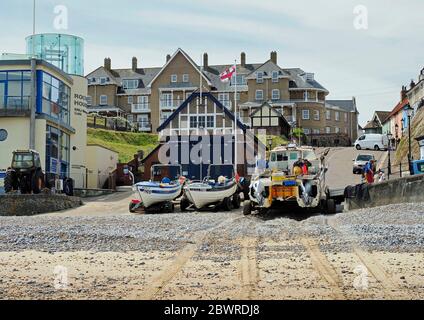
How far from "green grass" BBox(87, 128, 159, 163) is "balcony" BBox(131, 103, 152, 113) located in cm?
1369

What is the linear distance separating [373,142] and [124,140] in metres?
26.2

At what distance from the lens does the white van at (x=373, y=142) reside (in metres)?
65.1

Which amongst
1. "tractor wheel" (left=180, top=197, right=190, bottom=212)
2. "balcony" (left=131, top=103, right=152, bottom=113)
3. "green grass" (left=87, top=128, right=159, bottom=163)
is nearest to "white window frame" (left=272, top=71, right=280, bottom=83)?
"balcony" (left=131, top=103, right=152, bottom=113)

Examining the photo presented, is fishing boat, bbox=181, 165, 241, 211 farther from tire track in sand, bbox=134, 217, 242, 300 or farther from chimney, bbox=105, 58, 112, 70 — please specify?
chimney, bbox=105, 58, 112, 70

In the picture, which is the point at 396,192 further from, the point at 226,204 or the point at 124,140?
the point at 124,140

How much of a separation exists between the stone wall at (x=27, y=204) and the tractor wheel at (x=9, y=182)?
7.75ft

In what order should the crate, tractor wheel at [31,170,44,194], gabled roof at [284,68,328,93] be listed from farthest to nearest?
gabled roof at [284,68,328,93] < tractor wheel at [31,170,44,194] < the crate

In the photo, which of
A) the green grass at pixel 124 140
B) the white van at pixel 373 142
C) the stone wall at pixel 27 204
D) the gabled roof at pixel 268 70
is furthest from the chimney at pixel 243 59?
the stone wall at pixel 27 204

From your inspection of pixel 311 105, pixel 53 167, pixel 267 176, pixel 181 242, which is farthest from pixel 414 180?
pixel 311 105

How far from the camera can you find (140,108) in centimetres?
8781

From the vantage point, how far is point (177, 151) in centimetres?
4756

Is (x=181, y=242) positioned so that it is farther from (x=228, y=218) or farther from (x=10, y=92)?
(x=10, y=92)

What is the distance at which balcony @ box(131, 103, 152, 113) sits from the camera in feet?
287
